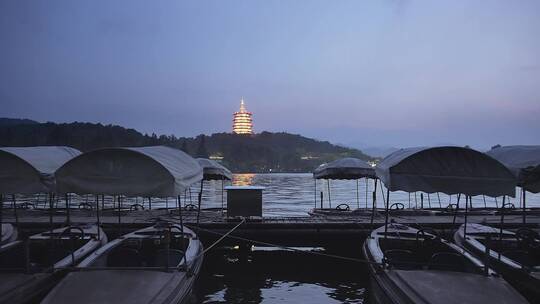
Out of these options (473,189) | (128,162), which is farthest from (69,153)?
(473,189)

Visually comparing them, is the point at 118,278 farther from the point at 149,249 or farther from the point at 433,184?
the point at 433,184

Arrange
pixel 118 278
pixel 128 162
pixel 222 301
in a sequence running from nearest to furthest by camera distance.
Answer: pixel 118 278, pixel 128 162, pixel 222 301

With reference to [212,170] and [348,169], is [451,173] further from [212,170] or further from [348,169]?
[212,170]

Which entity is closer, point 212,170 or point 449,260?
point 449,260

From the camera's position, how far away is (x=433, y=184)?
9570mm

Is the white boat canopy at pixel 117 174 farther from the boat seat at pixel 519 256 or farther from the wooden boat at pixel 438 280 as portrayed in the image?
the boat seat at pixel 519 256

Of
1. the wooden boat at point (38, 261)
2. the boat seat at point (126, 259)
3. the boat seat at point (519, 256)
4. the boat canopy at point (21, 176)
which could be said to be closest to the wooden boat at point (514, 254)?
the boat seat at point (519, 256)

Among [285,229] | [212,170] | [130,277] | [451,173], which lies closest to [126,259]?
[130,277]

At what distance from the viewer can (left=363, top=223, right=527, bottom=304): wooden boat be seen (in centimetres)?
782

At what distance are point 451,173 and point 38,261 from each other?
35.2 ft

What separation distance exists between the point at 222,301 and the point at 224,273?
3.20 metres

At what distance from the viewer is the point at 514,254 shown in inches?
472

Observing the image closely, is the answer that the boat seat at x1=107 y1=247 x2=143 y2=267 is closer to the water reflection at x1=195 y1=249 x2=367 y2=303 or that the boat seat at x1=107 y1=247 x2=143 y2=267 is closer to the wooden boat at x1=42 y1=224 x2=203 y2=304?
the wooden boat at x1=42 y1=224 x2=203 y2=304

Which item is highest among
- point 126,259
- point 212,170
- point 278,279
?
point 212,170
